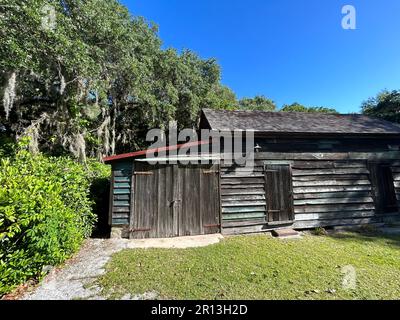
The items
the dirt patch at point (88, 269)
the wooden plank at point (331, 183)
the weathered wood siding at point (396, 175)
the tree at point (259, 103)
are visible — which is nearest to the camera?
the dirt patch at point (88, 269)

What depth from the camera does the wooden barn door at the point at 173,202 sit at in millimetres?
5723

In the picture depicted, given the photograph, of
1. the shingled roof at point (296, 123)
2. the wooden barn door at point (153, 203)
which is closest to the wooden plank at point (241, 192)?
the wooden barn door at point (153, 203)

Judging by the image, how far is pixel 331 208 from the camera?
695 centimetres

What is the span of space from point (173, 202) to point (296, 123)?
5.32 meters

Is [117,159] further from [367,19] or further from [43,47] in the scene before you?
[367,19]

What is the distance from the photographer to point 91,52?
8.71m

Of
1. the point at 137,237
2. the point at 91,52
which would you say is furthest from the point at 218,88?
the point at 137,237

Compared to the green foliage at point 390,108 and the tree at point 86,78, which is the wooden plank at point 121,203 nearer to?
the tree at point 86,78

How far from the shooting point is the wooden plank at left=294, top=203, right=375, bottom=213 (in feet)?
22.2

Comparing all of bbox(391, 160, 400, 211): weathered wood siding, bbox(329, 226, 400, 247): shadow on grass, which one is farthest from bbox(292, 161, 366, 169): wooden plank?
bbox(329, 226, 400, 247): shadow on grass

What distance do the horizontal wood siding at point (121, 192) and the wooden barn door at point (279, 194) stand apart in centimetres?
403

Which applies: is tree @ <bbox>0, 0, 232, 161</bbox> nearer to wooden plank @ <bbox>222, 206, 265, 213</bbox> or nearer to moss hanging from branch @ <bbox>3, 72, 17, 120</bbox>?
moss hanging from branch @ <bbox>3, 72, 17, 120</bbox>

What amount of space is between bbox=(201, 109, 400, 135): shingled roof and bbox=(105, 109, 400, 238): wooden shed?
0.04 metres
